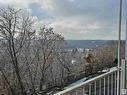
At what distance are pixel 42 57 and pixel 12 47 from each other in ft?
1.09

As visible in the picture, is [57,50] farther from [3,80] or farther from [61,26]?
[3,80]

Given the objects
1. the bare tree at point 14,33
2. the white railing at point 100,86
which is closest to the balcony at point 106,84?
the white railing at point 100,86

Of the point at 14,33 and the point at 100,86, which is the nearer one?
the point at 14,33

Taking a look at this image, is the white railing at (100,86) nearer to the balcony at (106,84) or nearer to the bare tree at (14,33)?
the balcony at (106,84)

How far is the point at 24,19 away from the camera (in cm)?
269

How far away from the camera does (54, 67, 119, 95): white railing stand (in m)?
2.79

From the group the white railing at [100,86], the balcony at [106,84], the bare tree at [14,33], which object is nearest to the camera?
the bare tree at [14,33]

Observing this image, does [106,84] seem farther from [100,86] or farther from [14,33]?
[14,33]

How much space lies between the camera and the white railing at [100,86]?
2.79 metres

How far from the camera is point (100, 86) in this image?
11.1 feet

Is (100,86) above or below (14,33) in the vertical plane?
below

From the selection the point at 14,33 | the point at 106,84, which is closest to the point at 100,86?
the point at 106,84

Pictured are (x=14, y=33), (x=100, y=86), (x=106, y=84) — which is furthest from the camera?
(x=106, y=84)

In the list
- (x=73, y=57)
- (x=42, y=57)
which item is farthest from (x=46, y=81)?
(x=73, y=57)
